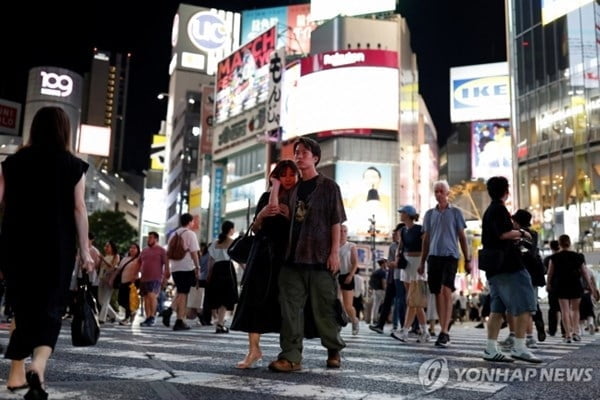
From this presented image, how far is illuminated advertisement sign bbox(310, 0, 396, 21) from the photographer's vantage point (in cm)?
5066

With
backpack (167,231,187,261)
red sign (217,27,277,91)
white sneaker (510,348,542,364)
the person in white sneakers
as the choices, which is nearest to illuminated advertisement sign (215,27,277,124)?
red sign (217,27,277,91)

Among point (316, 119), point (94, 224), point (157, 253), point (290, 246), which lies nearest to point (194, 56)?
point (94, 224)

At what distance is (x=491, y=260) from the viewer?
17.8 feet

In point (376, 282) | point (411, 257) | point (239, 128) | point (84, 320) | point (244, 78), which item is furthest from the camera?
point (239, 128)

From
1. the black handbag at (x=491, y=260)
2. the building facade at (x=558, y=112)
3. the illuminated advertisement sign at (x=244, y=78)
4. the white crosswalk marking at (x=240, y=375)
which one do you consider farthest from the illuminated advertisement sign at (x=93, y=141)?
the black handbag at (x=491, y=260)

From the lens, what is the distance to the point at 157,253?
11.1 metres

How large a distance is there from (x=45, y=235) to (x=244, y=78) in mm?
54298

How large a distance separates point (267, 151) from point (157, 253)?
135 feet

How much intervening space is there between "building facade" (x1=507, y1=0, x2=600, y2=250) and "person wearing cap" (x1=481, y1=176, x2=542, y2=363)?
80.7 feet

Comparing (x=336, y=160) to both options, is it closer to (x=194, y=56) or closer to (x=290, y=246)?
(x=290, y=246)

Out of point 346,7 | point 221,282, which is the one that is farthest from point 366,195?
point 221,282

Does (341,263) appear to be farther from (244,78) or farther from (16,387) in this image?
(244,78)

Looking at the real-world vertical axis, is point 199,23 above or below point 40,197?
above

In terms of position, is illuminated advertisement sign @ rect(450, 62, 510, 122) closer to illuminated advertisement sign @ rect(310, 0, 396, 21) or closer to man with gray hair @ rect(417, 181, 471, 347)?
illuminated advertisement sign @ rect(310, 0, 396, 21)
